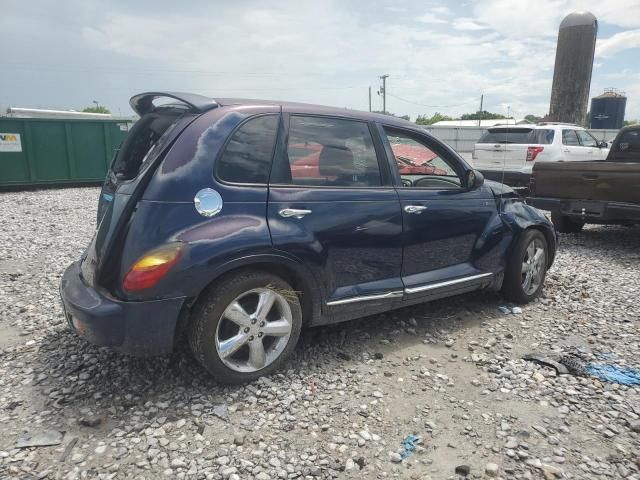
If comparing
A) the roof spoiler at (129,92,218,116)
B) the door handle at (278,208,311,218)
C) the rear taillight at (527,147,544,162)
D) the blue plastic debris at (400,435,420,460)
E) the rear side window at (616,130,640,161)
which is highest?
the roof spoiler at (129,92,218,116)

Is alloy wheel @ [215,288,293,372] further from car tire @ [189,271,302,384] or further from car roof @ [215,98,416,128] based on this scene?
car roof @ [215,98,416,128]

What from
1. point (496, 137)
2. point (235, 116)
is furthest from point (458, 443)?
point (496, 137)

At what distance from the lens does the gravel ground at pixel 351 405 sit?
7.95 feet

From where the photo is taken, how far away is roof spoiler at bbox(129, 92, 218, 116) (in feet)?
9.90

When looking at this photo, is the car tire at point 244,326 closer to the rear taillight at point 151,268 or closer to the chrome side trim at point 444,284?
the rear taillight at point 151,268

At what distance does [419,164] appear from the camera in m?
3.92

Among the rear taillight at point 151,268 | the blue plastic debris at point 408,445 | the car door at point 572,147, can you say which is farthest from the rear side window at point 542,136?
the rear taillight at point 151,268

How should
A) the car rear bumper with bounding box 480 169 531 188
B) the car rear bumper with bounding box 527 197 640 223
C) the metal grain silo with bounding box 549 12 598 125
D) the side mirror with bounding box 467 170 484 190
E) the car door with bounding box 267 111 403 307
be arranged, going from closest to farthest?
1. the car door with bounding box 267 111 403 307
2. the side mirror with bounding box 467 170 484 190
3. the car rear bumper with bounding box 527 197 640 223
4. the car rear bumper with bounding box 480 169 531 188
5. the metal grain silo with bounding box 549 12 598 125

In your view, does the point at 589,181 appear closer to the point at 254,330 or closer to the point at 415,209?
the point at 415,209

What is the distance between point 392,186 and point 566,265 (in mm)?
3704

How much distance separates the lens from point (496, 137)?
11.9m

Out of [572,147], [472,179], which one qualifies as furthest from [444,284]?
[572,147]

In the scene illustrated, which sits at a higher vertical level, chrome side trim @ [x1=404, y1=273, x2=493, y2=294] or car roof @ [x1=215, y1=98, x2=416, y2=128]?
car roof @ [x1=215, y1=98, x2=416, y2=128]

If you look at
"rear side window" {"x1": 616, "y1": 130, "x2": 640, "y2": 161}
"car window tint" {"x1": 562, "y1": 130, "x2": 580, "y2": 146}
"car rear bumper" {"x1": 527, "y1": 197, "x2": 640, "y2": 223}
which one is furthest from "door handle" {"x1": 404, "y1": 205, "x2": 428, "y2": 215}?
"car window tint" {"x1": 562, "y1": 130, "x2": 580, "y2": 146}
